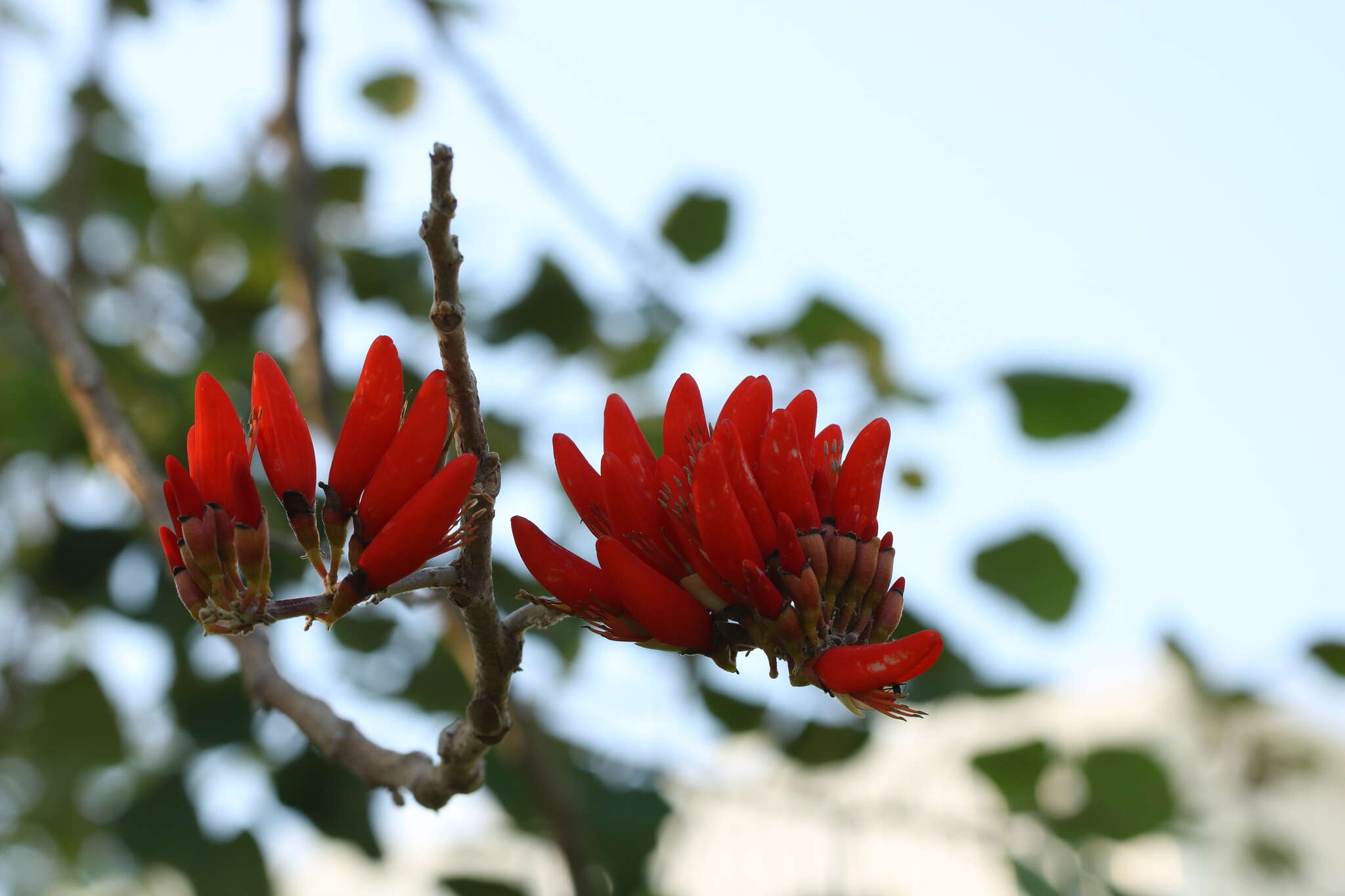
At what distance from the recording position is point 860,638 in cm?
48

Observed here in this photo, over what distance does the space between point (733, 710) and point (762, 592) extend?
2.36ft

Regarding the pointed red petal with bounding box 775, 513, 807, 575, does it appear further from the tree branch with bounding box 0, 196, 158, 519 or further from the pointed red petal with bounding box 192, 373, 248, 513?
the tree branch with bounding box 0, 196, 158, 519

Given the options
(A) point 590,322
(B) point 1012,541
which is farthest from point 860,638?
(A) point 590,322

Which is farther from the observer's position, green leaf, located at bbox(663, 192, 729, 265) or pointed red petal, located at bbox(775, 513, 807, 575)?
green leaf, located at bbox(663, 192, 729, 265)

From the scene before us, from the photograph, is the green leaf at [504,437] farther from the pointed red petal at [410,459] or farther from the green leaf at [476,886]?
the pointed red petal at [410,459]

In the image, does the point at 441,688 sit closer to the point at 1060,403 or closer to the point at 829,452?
the point at 1060,403

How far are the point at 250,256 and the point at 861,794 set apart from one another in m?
1.17

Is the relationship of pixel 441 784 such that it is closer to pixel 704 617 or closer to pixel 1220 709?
pixel 704 617

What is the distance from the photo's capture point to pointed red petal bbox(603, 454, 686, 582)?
477 mm

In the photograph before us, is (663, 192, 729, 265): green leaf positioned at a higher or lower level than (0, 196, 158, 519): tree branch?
higher

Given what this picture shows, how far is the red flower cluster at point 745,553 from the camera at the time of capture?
17.7 inches

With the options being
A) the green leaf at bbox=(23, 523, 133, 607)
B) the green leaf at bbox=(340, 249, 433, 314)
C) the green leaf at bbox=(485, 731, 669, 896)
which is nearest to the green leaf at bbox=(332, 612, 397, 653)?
the green leaf at bbox=(485, 731, 669, 896)

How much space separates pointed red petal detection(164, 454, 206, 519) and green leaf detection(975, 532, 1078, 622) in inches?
32.8

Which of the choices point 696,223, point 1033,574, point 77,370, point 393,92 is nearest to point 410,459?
point 77,370
